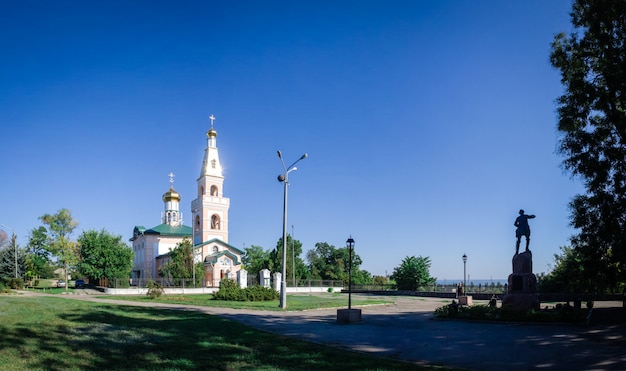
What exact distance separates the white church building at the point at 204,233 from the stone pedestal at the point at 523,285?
45121mm

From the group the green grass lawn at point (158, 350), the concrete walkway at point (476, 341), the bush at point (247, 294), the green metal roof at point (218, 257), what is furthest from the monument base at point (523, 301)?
the green metal roof at point (218, 257)

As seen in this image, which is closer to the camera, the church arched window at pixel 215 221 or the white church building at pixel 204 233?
the white church building at pixel 204 233

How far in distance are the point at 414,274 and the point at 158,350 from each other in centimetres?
4192

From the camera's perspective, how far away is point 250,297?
28.9 metres

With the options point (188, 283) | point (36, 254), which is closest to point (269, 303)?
point (188, 283)

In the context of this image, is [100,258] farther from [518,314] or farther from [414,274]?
[518,314]

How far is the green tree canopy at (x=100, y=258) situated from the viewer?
55.3m

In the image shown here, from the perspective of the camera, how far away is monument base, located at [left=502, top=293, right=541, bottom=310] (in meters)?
17.8

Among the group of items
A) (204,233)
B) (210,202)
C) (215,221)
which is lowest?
(204,233)

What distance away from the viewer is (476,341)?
38.5 feet

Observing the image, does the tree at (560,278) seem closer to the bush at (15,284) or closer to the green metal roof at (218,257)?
the green metal roof at (218,257)

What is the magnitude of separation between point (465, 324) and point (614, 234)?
24.3 feet

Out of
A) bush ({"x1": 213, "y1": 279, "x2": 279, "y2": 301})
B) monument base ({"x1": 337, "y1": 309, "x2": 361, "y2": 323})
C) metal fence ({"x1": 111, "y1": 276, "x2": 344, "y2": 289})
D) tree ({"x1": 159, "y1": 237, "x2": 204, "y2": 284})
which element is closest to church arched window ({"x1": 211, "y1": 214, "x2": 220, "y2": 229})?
metal fence ({"x1": 111, "y1": 276, "x2": 344, "y2": 289})

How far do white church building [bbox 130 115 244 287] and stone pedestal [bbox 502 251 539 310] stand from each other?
45.1 m
